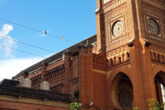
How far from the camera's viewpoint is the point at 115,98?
35031 millimetres

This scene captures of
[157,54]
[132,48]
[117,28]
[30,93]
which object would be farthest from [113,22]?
[30,93]

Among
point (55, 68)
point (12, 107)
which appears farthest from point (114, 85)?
point (12, 107)

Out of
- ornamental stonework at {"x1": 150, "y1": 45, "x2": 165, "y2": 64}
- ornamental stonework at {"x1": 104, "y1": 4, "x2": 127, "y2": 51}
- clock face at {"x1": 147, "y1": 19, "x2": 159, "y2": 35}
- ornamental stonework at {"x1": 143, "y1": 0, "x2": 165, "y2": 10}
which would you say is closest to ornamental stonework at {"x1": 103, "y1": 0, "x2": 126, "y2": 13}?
ornamental stonework at {"x1": 104, "y1": 4, "x2": 127, "y2": 51}

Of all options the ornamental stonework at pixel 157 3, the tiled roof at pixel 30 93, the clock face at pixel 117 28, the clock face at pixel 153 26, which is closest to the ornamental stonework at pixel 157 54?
the clock face at pixel 153 26

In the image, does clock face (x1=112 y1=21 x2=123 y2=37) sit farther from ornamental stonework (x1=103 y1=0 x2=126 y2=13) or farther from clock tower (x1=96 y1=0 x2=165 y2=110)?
ornamental stonework (x1=103 y1=0 x2=126 y2=13)

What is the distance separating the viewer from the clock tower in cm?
3209

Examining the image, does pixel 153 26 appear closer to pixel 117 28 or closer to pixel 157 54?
pixel 157 54

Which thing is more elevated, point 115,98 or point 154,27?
point 154,27

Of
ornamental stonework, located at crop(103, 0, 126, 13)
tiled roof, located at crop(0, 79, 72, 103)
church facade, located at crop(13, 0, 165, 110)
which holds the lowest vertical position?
tiled roof, located at crop(0, 79, 72, 103)

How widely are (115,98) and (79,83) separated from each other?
5015mm

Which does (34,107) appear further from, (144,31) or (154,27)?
(154,27)

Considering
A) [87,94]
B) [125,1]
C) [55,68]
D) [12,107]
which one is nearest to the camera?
[12,107]

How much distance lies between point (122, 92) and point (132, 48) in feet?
22.6

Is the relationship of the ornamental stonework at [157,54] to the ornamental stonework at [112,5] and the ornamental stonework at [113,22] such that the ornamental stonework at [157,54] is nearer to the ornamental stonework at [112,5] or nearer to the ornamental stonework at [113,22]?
the ornamental stonework at [113,22]
